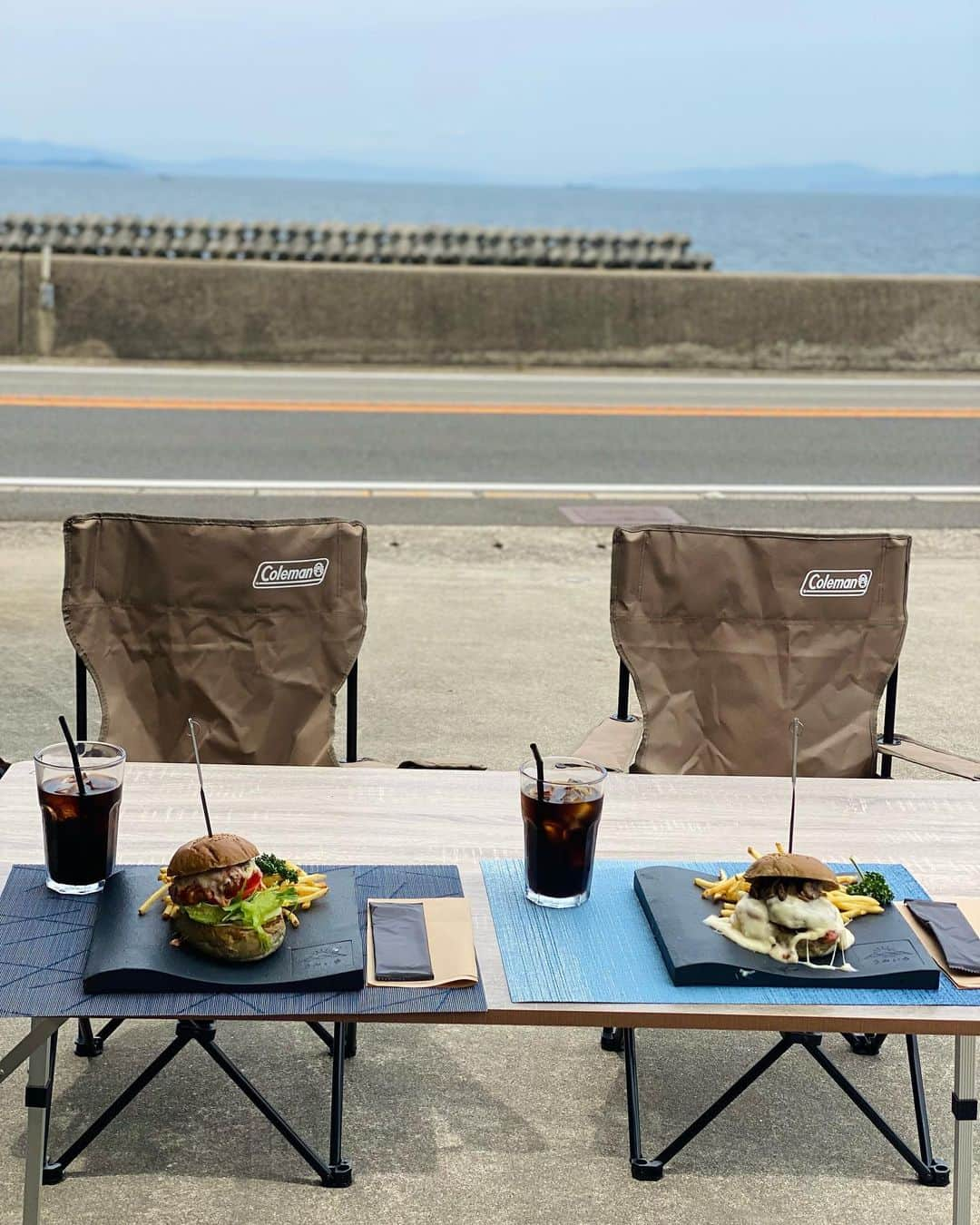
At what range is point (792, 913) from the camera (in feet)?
7.91

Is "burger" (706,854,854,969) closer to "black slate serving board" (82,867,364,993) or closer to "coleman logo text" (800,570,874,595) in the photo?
"black slate serving board" (82,867,364,993)

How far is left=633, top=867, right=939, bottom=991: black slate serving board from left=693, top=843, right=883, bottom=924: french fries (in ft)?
0.06

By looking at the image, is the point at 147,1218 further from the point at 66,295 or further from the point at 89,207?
the point at 89,207

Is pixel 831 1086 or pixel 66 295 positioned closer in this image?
pixel 831 1086

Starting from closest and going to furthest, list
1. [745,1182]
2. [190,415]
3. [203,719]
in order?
[745,1182]
[203,719]
[190,415]

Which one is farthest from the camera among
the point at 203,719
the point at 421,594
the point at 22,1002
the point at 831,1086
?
the point at 421,594

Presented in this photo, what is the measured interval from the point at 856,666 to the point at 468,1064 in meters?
1.54

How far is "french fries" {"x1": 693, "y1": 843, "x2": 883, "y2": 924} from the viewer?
8.36ft

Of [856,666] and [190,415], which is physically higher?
[190,415]

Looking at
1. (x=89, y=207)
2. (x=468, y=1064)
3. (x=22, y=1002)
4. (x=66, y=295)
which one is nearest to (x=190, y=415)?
(x=66, y=295)

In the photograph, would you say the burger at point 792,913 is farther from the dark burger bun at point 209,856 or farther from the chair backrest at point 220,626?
the chair backrest at point 220,626

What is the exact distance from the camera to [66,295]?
16.9m

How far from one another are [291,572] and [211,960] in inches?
77.5

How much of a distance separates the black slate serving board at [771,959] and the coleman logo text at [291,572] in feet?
6.14
